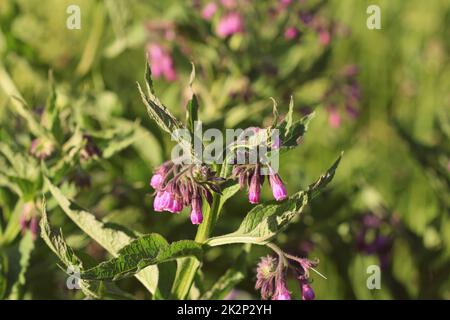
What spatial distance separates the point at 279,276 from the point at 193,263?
0.26 m

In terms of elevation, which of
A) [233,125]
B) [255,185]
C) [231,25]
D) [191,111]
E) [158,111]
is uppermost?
[231,25]

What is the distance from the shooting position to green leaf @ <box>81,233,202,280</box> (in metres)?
1.70

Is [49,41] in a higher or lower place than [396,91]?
higher

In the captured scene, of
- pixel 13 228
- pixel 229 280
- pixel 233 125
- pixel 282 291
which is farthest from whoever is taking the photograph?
pixel 233 125

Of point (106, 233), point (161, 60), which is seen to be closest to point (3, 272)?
point (106, 233)

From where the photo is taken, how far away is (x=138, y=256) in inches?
69.2

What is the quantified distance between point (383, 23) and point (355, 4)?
336 mm

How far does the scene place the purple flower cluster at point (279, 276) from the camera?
6.27ft

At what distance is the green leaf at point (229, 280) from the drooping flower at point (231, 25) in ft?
4.78

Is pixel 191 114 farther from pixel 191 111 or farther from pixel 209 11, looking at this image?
pixel 209 11

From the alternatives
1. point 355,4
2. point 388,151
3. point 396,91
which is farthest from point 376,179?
point 355,4

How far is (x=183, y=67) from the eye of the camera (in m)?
3.74

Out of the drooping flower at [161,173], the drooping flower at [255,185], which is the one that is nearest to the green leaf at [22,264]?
the drooping flower at [161,173]
